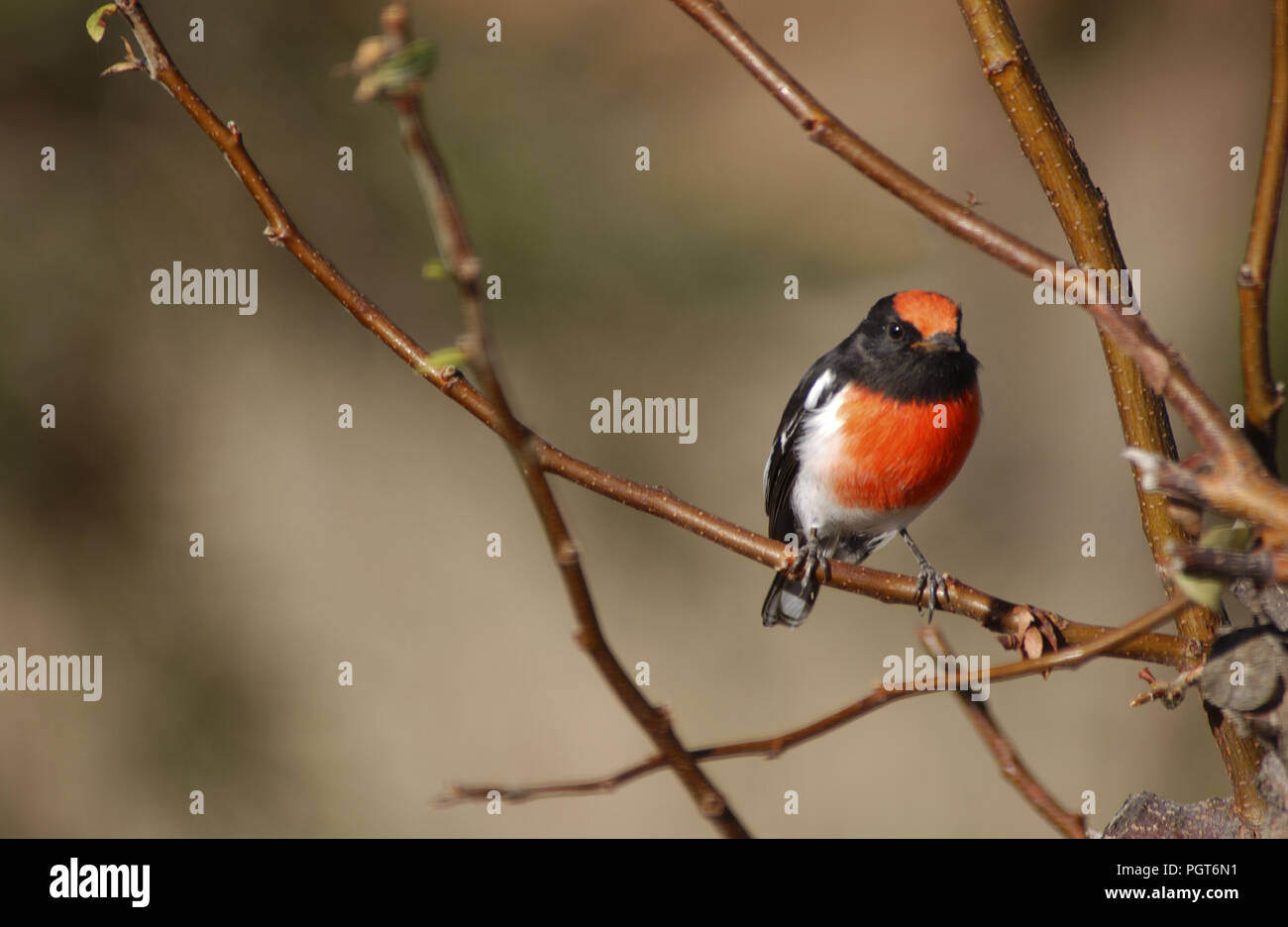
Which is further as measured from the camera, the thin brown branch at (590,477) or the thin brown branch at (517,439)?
the thin brown branch at (590,477)

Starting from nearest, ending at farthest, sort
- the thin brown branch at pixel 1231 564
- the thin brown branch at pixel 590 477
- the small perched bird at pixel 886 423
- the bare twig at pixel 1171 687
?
the thin brown branch at pixel 1231 564, the bare twig at pixel 1171 687, the thin brown branch at pixel 590 477, the small perched bird at pixel 886 423

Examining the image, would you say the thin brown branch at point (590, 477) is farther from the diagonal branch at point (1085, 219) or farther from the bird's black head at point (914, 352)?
the bird's black head at point (914, 352)

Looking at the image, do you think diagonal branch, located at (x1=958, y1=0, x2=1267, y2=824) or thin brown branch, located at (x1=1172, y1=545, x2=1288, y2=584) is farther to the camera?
diagonal branch, located at (x1=958, y1=0, x2=1267, y2=824)

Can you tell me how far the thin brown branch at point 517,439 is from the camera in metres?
0.67

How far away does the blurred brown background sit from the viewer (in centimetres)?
382

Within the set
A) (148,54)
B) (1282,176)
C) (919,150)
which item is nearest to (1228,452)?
(1282,176)

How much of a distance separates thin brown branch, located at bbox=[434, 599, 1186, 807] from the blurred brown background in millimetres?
2772

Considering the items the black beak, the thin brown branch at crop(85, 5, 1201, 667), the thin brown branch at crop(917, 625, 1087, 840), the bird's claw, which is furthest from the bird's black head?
the thin brown branch at crop(917, 625, 1087, 840)

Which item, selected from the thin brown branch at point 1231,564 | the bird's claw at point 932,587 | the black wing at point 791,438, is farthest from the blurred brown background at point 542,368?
the thin brown branch at point 1231,564

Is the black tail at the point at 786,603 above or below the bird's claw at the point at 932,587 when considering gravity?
above

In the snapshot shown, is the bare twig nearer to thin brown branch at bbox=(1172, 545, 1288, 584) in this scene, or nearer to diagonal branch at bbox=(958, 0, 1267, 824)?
diagonal branch at bbox=(958, 0, 1267, 824)

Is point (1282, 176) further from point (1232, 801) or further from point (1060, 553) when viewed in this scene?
point (1060, 553)

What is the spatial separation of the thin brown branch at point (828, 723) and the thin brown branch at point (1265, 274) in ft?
0.90

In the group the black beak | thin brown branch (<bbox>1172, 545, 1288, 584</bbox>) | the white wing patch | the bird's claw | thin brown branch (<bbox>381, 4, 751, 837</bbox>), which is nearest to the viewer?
thin brown branch (<bbox>381, 4, 751, 837</bbox>)
